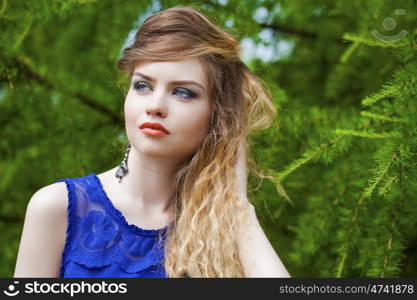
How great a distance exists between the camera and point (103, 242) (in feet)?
5.79

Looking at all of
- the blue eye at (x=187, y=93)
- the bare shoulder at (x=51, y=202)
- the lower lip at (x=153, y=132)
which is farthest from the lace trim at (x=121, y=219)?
the blue eye at (x=187, y=93)

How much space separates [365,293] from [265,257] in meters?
0.38

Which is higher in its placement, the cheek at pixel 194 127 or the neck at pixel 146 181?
Answer: the cheek at pixel 194 127

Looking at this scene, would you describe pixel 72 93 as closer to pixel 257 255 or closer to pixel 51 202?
pixel 51 202

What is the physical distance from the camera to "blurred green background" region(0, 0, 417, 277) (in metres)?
2.04

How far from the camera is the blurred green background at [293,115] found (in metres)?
2.04

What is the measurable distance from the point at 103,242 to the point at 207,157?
1.31 ft

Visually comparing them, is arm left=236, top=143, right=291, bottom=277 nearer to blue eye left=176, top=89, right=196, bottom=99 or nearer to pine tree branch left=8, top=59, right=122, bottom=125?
blue eye left=176, top=89, right=196, bottom=99

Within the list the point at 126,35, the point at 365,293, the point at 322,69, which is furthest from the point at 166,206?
the point at 322,69

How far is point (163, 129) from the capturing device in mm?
1730

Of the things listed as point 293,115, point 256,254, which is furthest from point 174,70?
point 293,115

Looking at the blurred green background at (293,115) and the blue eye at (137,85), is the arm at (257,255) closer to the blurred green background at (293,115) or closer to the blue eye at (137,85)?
the blurred green background at (293,115)

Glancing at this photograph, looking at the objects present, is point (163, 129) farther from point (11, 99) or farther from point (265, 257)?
point (11, 99)

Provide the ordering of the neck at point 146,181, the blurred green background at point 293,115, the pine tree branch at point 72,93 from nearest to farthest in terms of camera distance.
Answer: the neck at point 146,181 < the blurred green background at point 293,115 < the pine tree branch at point 72,93
